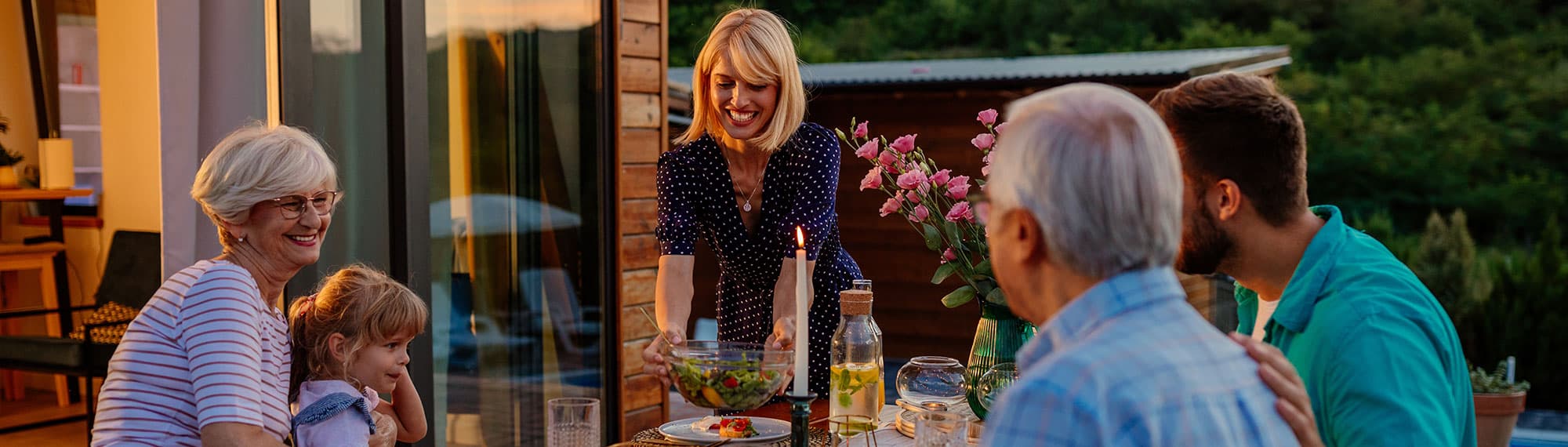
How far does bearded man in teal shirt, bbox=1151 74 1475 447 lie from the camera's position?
4.72 ft

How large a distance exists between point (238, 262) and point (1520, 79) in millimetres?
14328

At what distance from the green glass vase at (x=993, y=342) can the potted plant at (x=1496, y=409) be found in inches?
145

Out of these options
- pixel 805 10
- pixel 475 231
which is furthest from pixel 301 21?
pixel 805 10

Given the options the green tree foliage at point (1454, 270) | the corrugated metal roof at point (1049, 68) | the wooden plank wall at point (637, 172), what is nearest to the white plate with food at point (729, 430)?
the wooden plank wall at point (637, 172)

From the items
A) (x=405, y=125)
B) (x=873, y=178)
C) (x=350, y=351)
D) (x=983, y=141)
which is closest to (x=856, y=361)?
(x=873, y=178)

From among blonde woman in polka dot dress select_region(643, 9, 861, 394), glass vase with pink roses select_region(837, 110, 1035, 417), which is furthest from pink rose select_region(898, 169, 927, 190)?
blonde woman in polka dot dress select_region(643, 9, 861, 394)

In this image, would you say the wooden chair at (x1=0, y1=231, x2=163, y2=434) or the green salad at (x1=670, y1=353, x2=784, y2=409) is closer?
the green salad at (x1=670, y1=353, x2=784, y2=409)

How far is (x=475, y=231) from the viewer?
411 cm

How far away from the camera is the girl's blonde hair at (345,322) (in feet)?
7.14

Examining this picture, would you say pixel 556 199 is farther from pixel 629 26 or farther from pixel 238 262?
pixel 238 262

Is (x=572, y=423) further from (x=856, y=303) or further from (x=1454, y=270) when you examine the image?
(x=1454, y=270)

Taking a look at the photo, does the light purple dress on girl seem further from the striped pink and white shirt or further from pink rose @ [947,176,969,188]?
pink rose @ [947,176,969,188]

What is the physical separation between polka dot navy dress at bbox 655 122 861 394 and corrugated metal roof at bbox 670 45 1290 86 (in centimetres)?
490

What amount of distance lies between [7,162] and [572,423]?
5.67 m
